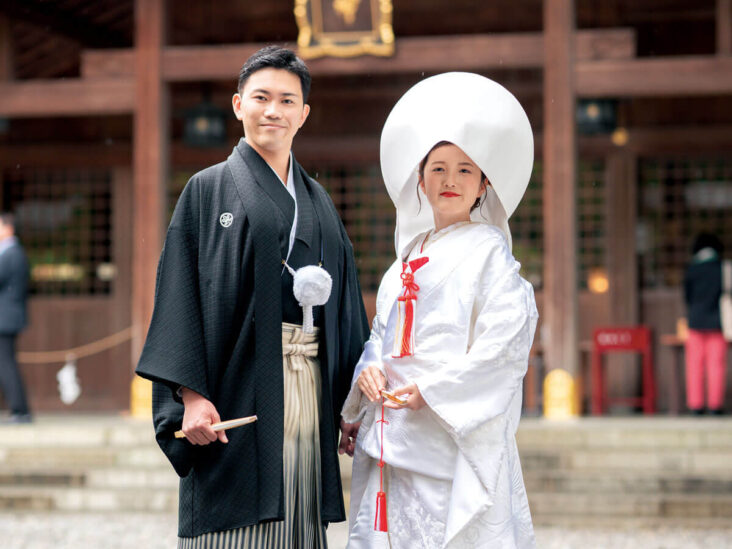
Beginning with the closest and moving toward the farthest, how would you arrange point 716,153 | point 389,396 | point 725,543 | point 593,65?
point 389,396 → point 725,543 → point 593,65 → point 716,153

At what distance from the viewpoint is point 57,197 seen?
10750 millimetres

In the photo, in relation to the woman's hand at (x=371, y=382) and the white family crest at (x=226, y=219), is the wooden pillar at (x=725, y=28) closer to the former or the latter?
the woman's hand at (x=371, y=382)

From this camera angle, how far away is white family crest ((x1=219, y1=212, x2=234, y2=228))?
3014 millimetres

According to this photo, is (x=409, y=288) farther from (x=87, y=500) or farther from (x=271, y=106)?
(x=87, y=500)

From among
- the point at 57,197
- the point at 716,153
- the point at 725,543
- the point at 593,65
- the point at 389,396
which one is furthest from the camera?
the point at 57,197

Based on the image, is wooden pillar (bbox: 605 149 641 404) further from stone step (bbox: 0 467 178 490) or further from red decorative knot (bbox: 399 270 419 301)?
red decorative knot (bbox: 399 270 419 301)

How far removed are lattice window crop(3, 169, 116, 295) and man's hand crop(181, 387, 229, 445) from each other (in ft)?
26.4

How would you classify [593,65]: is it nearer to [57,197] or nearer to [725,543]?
[725,543]

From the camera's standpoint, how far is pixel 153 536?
6328 millimetres

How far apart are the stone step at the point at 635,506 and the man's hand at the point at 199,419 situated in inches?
168

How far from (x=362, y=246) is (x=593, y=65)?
3310mm

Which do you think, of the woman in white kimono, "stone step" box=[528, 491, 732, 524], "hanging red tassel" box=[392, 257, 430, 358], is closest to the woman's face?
the woman in white kimono

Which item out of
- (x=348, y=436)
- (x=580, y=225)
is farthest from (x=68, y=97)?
(x=348, y=436)

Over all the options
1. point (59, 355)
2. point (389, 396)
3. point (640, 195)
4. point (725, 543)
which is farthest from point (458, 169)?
point (59, 355)
